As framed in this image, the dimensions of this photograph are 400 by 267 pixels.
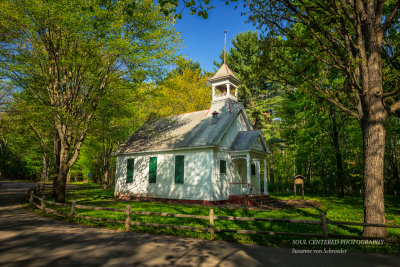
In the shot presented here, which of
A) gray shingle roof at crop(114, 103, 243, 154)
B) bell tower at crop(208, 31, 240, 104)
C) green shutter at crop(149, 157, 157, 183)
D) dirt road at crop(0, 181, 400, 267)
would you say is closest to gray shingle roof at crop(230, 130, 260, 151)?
gray shingle roof at crop(114, 103, 243, 154)

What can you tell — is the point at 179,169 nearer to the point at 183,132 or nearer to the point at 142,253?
the point at 183,132

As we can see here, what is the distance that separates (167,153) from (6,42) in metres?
11.9

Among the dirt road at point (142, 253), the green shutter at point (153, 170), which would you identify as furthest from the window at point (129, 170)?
the dirt road at point (142, 253)

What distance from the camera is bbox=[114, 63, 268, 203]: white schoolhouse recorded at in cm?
1573

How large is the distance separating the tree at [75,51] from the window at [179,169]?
20.8ft

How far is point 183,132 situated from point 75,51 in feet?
30.4

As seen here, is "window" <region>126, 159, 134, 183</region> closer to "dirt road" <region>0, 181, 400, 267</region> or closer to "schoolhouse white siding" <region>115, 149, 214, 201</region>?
"schoolhouse white siding" <region>115, 149, 214, 201</region>

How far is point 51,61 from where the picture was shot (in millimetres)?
13672

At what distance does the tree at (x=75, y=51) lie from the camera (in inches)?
451

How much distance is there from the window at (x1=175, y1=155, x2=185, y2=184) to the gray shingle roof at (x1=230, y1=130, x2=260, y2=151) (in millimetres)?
3857

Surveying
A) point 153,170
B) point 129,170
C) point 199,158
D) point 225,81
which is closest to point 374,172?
point 199,158

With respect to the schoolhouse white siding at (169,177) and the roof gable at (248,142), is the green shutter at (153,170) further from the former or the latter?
the roof gable at (248,142)

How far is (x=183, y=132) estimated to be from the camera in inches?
738

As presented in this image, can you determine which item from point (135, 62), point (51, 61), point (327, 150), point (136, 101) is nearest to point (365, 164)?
point (135, 62)
